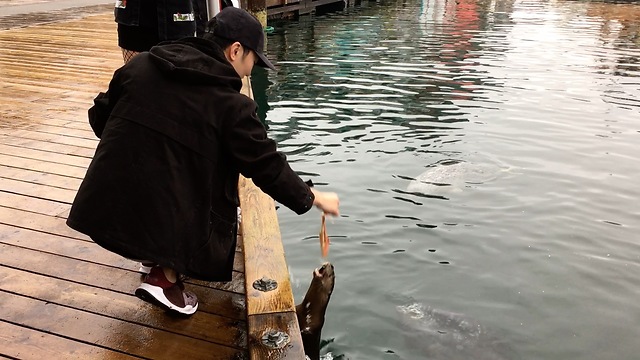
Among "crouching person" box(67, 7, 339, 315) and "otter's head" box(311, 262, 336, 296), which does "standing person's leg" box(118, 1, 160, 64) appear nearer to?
"crouching person" box(67, 7, 339, 315)

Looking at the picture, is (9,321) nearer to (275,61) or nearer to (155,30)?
(155,30)

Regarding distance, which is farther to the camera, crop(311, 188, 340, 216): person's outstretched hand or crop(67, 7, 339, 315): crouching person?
crop(311, 188, 340, 216): person's outstretched hand

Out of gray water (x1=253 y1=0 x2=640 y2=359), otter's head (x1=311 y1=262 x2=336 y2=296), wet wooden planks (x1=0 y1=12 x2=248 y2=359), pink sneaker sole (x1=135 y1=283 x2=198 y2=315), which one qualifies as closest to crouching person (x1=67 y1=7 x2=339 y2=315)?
pink sneaker sole (x1=135 y1=283 x2=198 y2=315)

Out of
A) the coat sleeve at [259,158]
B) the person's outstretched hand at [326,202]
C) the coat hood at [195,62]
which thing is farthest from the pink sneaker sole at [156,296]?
the coat hood at [195,62]

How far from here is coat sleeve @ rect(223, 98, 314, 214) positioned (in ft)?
8.46

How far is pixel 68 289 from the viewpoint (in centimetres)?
313

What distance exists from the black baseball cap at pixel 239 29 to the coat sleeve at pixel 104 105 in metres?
0.52

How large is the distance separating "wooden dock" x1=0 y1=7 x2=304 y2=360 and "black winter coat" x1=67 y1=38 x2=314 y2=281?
445 mm

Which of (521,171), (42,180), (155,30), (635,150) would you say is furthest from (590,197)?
(42,180)

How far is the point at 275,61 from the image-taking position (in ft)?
48.3

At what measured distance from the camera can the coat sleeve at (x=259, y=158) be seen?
2.58 metres

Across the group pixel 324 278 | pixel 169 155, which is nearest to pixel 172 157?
pixel 169 155

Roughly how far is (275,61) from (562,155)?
843 cm

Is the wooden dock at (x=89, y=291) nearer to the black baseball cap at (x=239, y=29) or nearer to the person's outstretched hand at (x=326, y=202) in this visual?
the person's outstretched hand at (x=326, y=202)
